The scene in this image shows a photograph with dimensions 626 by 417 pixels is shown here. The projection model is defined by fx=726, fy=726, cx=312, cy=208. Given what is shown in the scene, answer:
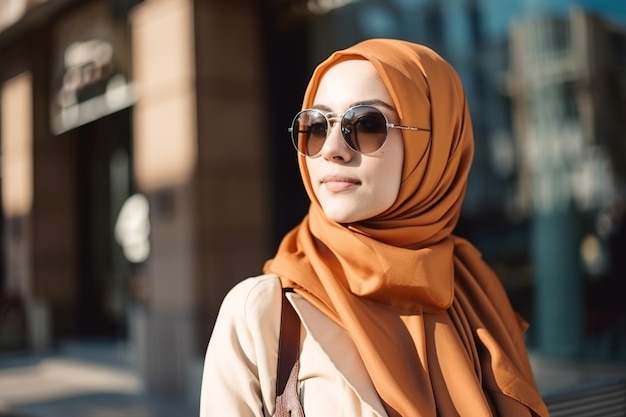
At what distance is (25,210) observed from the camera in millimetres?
11922

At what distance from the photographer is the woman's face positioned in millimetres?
1698

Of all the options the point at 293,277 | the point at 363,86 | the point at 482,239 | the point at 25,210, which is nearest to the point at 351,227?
the point at 293,277

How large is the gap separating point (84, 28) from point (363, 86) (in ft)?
29.6

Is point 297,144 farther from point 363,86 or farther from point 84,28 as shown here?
point 84,28

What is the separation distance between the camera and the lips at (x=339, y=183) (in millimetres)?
1705

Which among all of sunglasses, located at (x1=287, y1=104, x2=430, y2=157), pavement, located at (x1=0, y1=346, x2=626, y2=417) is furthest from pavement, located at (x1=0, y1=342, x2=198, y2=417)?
sunglasses, located at (x1=287, y1=104, x2=430, y2=157)

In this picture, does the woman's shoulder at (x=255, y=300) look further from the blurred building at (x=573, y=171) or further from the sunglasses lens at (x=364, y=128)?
the blurred building at (x=573, y=171)

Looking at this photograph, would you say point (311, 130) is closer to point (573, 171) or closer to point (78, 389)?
point (573, 171)

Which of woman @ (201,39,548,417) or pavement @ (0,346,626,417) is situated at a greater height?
woman @ (201,39,548,417)

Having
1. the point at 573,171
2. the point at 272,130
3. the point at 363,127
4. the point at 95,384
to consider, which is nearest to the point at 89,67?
the point at 272,130

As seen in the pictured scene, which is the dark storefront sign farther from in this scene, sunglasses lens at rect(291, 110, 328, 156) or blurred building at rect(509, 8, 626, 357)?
sunglasses lens at rect(291, 110, 328, 156)

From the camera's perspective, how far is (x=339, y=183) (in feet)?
5.62

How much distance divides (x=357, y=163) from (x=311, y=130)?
143 mm

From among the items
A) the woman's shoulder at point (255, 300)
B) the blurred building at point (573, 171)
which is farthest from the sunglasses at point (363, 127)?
the blurred building at point (573, 171)
